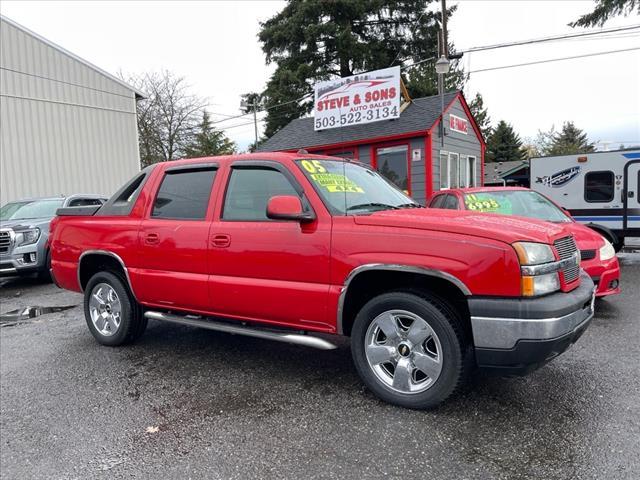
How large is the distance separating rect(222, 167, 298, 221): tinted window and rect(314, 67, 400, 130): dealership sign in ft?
35.5

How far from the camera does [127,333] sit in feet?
15.5

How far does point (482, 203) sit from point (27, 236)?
7942mm

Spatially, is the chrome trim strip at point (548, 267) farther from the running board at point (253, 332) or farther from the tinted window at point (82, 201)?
the tinted window at point (82, 201)

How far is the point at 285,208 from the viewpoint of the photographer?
3.32m

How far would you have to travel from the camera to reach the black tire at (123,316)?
466 cm

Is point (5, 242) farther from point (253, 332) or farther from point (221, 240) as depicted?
point (253, 332)

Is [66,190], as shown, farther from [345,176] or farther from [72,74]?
[345,176]

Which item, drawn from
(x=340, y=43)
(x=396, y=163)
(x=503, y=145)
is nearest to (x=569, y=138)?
(x=503, y=145)

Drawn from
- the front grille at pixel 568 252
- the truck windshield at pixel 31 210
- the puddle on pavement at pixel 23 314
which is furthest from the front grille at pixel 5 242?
the front grille at pixel 568 252

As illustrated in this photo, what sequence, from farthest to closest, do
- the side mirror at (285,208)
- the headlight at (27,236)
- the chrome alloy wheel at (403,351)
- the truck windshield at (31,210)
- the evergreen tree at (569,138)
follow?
the evergreen tree at (569,138) → the truck windshield at (31,210) → the headlight at (27,236) → the side mirror at (285,208) → the chrome alloy wheel at (403,351)

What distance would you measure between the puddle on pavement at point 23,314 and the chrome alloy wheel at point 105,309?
2.16 metres

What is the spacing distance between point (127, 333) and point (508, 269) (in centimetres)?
369

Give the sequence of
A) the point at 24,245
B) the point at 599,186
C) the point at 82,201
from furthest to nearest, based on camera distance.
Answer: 1. the point at 82,201
2. the point at 599,186
3. the point at 24,245

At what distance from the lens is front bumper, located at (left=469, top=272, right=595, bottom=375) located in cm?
279
